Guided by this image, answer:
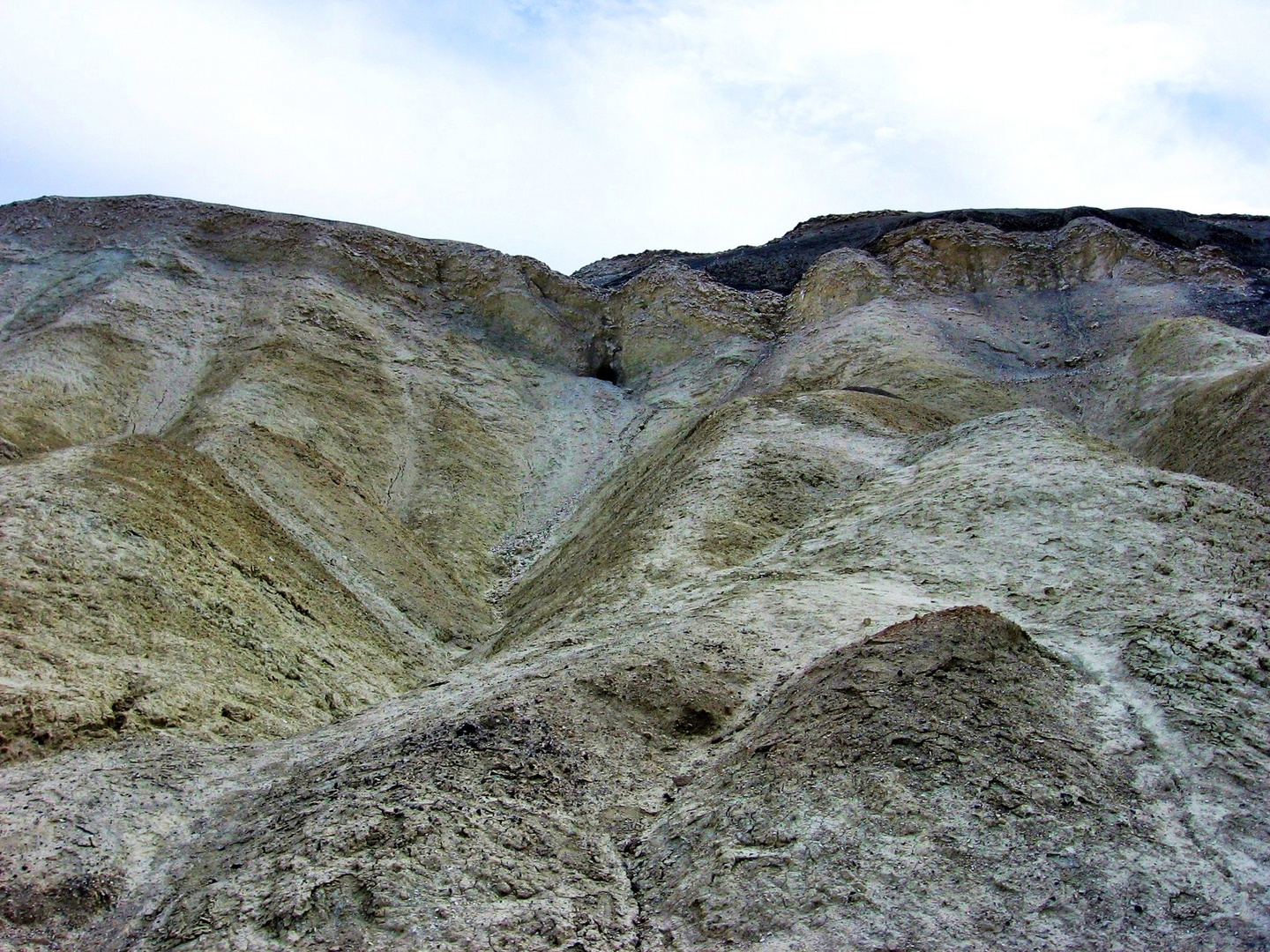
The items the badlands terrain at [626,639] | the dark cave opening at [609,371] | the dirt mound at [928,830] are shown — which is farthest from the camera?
the dark cave opening at [609,371]

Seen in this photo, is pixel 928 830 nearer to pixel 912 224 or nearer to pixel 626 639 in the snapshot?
pixel 626 639

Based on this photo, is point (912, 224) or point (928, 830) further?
point (912, 224)

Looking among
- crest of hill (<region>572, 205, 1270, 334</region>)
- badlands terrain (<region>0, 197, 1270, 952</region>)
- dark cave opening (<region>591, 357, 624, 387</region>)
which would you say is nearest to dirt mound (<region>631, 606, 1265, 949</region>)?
badlands terrain (<region>0, 197, 1270, 952</region>)

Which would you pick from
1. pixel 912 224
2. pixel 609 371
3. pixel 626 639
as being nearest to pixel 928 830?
pixel 626 639

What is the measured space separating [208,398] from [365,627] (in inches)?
379

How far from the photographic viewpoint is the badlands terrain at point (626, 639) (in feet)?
21.5

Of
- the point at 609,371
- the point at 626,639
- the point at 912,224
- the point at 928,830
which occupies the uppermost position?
the point at 912,224

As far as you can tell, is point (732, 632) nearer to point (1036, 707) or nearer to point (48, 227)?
point (1036, 707)

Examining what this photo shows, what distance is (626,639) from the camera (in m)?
10.9

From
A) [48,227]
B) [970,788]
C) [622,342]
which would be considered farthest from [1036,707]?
[48,227]

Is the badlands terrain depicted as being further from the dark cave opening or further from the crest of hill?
the crest of hill

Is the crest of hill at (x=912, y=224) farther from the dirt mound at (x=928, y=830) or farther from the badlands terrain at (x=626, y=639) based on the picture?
the dirt mound at (x=928, y=830)

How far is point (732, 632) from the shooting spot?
10.5 meters

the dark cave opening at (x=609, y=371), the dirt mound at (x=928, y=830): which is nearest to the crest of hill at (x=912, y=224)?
the dark cave opening at (x=609, y=371)
